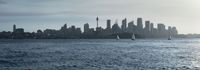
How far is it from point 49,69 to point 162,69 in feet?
62.3

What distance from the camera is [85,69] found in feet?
217

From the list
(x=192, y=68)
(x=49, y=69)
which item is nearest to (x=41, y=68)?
(x=49, y=69)

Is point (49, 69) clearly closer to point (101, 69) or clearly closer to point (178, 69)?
point (101, 69)

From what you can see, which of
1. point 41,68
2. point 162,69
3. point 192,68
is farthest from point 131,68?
point 41,68

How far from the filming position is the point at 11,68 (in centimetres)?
6788

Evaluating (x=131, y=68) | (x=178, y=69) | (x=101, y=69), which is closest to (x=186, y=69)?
Result: (x=178, y=69)

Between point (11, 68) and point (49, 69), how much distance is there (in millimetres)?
7010

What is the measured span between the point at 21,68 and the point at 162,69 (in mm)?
23871

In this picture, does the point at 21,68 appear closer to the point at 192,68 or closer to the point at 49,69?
the point at 49,69

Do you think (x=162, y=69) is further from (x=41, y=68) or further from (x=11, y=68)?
(x=11, y=68)

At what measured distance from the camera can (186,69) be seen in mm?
67812

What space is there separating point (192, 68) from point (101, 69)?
16.0 metres

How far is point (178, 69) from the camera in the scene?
6794 cm

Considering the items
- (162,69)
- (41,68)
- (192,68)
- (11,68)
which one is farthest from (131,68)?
(11,68)
